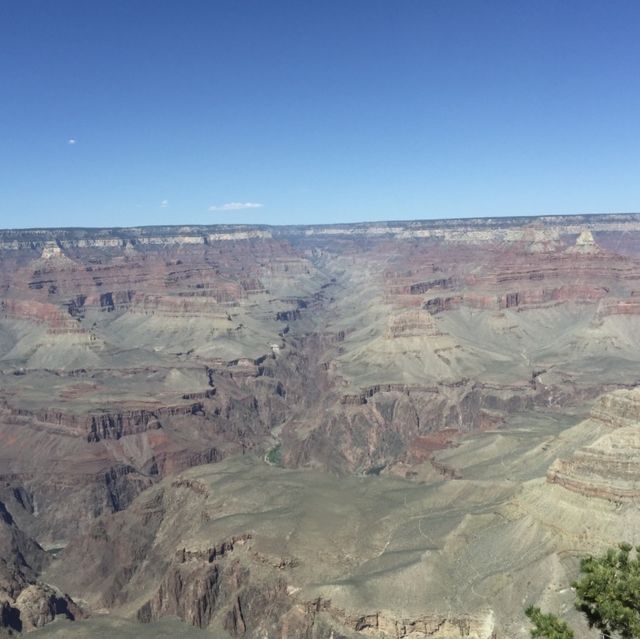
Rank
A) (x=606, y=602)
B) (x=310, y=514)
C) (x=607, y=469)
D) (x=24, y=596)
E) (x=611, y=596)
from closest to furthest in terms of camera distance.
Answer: (x=606, y=602) → (x=611, y=596) → (x=607, y=469) → (x=24, y=596) → (x=310, y=514)

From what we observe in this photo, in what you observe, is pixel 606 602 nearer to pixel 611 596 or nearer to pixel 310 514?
pixel 611 596

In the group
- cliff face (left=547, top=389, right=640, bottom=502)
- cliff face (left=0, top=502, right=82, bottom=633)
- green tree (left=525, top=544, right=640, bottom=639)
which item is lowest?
cliff face (left=0, top=502, right=82, bottom=633)

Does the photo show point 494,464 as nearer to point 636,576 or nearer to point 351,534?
point 351,534

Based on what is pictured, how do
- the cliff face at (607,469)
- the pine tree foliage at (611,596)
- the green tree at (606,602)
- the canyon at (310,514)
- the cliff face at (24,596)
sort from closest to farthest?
the green tree at (606,602)
the pine tree foliage at (611,596)
the canyon at (310,514)
the cliff face at (607,469)
the cliff face at (24,596)

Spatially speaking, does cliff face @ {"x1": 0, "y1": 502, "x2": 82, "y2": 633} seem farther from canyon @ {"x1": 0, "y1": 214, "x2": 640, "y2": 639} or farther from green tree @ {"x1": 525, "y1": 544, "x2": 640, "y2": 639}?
green tree @ {"x1": 525, "y1": 544, "x2": 640, "y2": 639}

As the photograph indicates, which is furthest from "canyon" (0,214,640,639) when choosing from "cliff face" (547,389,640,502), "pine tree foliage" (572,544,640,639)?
"pine tree foliage" (572,544,640,639)

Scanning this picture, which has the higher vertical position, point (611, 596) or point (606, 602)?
point (611, 596)

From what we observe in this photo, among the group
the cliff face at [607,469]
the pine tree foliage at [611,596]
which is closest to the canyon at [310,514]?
the cliff face at [607,469]

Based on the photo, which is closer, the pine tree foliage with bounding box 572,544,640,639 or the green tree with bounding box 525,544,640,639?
the green tree with bounding box 525,544,640,639

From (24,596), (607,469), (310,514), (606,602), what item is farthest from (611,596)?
(24,596)

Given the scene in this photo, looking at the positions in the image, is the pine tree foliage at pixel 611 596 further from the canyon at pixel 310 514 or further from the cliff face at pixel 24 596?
the cliff face at pixel 24 596
